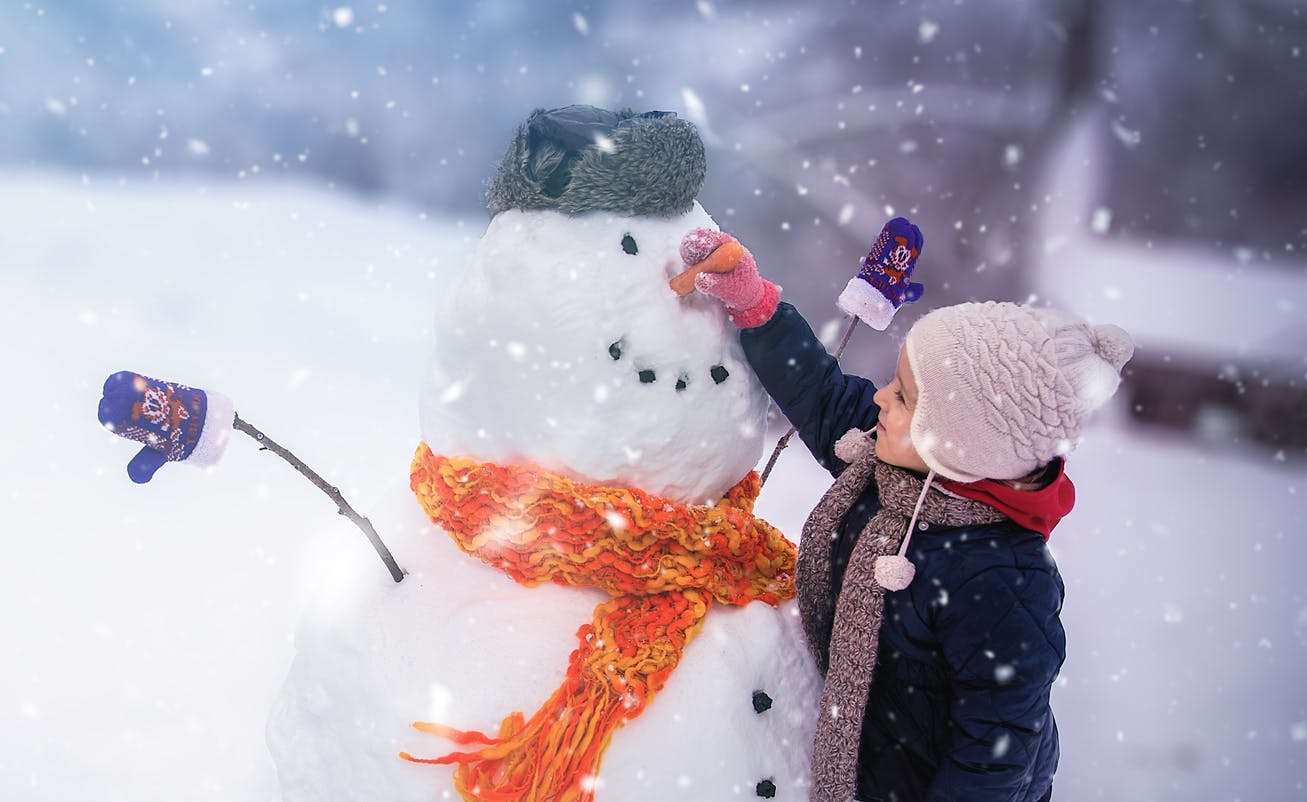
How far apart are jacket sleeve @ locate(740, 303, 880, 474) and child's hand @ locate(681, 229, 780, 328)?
1.3 inches

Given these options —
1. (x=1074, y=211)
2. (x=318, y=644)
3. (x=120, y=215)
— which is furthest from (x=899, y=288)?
(x=120, y=215)

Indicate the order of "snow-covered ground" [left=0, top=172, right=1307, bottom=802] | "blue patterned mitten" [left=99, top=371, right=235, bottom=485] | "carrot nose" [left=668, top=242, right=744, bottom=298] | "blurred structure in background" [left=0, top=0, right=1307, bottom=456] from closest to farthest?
"blue patterned mitten" [left=99, top=371, right=235, bottom=485], "carrot nose" [left=668, top=242, right=744, bottom=298], "snow-covered ground" [left=0, top=172, right=1307, bottom=802], "blurred structure in background" [left=0, top=0, right=1307, bottom=456]

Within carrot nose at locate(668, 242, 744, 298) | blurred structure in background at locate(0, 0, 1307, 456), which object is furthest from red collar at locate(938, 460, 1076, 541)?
blurred structure in background at locate(0, 0, 1307, 456)

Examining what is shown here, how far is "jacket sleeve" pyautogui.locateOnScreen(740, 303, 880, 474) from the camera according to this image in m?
0.85

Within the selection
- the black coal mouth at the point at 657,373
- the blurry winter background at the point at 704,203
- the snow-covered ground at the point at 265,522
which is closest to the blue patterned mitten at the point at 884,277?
the black coal mouth at the point at 657,373

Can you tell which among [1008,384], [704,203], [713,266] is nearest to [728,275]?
[713,266]

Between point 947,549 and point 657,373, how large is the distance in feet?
0.99

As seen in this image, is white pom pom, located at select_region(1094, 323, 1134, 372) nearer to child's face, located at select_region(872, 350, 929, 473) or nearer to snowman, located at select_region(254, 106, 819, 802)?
child's face, located at select_region(872, 350, 929, 473)

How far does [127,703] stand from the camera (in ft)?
4.38

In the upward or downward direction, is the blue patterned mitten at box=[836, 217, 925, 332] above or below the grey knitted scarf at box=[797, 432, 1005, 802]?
above

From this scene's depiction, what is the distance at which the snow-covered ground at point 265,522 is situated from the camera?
134 centimetres

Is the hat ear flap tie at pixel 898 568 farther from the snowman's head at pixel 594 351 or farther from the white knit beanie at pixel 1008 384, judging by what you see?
the snowman's head at pixel 594 351

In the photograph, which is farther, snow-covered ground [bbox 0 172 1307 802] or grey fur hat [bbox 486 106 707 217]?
snow-covered ground [bbox 0 172 1307 802]

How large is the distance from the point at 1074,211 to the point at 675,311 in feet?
5.56
